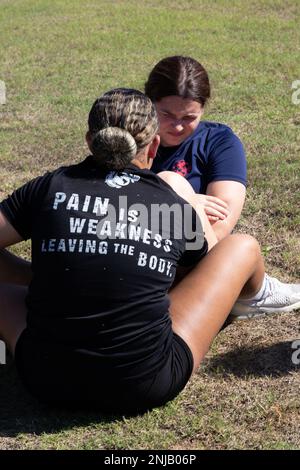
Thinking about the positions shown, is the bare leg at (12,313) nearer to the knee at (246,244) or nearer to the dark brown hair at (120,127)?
the dark brown hair at (120,127)

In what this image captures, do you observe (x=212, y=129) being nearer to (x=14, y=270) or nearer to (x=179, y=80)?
(x=179, y=80)

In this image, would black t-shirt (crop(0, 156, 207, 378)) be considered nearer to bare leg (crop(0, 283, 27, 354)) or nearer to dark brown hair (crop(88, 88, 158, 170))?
dark brown hair (crop(88, 88, 158, 170))

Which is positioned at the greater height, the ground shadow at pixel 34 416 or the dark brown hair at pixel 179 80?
the dark brown hair at pixel 179 80

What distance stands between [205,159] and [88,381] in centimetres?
149

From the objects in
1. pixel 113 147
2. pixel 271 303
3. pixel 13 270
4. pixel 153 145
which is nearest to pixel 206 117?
pixel 271 303

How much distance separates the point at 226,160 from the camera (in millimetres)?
3979

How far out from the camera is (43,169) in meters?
6.28

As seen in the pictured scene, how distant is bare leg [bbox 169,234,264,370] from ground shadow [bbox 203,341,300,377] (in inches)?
12.4

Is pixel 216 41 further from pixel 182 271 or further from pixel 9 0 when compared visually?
pixel 182 271

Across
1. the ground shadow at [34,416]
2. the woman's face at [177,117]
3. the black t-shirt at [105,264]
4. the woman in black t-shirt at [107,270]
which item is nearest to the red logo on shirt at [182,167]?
the woman's face at [177,117]

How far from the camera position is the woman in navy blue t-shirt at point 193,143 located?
3.94 metres

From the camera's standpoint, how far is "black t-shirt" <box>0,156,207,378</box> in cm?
284

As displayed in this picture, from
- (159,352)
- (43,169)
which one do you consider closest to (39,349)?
(159,352)

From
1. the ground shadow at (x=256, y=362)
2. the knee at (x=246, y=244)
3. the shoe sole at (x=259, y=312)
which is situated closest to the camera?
the knee at (x=246, y=244)
